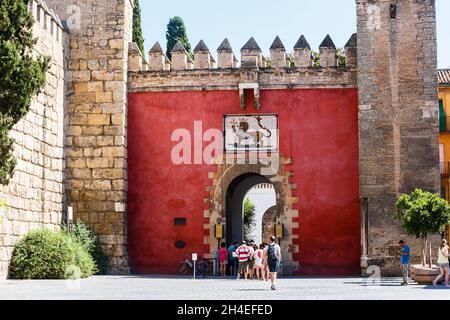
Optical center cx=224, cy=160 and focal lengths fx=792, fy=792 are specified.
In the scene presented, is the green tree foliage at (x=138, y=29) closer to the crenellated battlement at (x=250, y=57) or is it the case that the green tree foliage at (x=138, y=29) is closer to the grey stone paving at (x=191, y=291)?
the crenellated battlement at (x=250, y=57)

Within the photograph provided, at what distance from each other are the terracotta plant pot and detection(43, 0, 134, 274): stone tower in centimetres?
726

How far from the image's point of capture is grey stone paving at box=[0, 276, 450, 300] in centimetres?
1177

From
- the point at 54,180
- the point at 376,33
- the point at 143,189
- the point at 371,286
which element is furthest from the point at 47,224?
the point at 376,33

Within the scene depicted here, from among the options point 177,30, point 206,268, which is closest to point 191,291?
point 206,268

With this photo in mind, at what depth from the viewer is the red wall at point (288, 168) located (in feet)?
64.9

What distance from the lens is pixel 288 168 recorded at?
2017 cm

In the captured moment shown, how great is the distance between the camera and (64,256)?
16.6 meters

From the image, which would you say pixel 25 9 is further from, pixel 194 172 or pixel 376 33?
pixel 376 33

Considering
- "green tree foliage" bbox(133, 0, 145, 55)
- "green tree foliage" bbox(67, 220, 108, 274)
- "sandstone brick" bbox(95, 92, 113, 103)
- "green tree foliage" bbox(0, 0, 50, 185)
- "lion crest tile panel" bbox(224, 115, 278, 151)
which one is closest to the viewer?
"green tree foliage" bbox(0, 0, 50, 185)

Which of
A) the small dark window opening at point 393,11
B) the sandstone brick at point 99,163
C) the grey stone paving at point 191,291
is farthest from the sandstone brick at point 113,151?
the small dark window opening at point 393,11

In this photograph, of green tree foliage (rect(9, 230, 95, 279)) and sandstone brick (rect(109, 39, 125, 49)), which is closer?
green tree foliage (rect(9, 230, 95, 279))

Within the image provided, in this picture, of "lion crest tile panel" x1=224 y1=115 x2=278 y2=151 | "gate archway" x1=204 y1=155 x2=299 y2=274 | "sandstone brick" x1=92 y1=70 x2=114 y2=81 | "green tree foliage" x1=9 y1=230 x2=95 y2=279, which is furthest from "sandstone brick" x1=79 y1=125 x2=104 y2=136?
"green tree foliage" x1=9 y1=230 x2=95 y2=279

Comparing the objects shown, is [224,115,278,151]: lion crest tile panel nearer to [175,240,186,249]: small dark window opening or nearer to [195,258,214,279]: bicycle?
[175,240,186,249]: small dark window opening

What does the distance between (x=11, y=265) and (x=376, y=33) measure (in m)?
10.4
